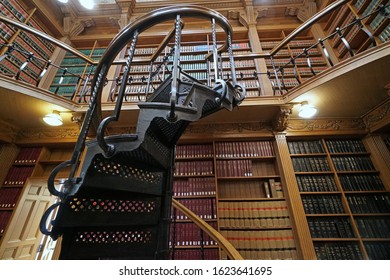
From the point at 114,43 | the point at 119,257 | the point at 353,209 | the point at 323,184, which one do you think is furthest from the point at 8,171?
the point at 353,209

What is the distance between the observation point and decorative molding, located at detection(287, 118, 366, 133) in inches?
102

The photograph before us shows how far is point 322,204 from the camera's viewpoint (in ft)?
7.31

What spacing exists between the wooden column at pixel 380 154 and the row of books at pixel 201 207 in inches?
88.4

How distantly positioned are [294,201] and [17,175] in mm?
3985

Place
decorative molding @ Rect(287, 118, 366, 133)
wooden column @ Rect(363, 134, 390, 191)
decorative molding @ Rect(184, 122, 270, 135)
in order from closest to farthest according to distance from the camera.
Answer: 1. wooden column @ Rect(363, 134, 390, 191)
2. decorative molding @ Rect(287, 118, 366, 133)
3. decorative molding @ Rect(184, 122, 270, 135)

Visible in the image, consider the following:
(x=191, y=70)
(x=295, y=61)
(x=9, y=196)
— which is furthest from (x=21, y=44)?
(x=295, y=61)

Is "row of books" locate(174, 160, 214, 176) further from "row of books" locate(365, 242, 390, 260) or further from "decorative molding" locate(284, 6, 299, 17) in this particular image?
"decorative molding" locate(284, 6, 299, 17)

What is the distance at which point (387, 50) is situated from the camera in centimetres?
165

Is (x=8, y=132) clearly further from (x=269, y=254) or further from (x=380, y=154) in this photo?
(x=380, y=154)

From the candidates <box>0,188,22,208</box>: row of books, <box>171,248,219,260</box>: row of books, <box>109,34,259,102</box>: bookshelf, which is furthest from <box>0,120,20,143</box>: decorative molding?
<box>171,248,219,260</box>: row of books

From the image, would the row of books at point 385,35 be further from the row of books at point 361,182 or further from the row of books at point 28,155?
the row of books at point 28,155

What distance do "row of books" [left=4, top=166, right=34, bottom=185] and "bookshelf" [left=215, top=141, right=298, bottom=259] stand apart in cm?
292
